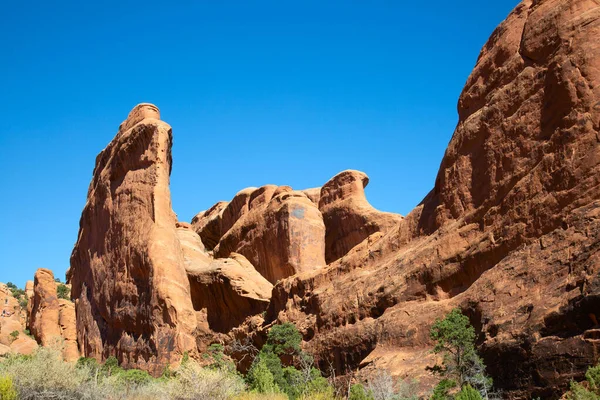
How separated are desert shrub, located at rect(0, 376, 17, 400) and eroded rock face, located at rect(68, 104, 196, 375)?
526 inches

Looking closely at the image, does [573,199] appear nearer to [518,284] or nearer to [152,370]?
[518,284]

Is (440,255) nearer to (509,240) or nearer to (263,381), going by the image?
(509,240)

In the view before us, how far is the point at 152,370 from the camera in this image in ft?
124

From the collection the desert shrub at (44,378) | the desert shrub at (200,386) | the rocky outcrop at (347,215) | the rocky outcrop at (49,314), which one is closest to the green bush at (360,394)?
the desert shrub at (200,386)

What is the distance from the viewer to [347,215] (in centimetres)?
5022

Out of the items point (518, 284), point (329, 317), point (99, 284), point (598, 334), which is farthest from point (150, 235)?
point (598, 334)

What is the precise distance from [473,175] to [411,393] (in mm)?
9439

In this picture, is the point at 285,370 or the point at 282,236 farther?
the point at 282,236

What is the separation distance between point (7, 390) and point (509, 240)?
1817 centimetres

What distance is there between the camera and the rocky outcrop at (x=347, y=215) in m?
47.9

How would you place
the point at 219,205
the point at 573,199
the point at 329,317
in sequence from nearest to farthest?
the point at 573,199 < the point at 329,317 < the point at 219,205

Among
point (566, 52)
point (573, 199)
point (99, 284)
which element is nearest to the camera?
point (573, 199)

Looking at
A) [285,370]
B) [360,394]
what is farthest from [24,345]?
[360,394]

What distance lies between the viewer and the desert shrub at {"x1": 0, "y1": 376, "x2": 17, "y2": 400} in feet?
78.1
